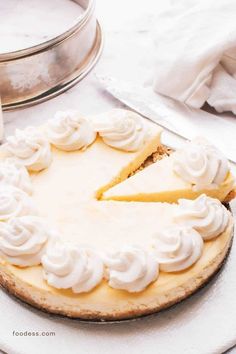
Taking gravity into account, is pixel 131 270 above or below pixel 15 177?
above

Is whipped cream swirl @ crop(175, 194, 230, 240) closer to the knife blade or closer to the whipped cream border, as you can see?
the whipped cream border

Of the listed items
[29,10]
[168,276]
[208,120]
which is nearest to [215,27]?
[208,120]

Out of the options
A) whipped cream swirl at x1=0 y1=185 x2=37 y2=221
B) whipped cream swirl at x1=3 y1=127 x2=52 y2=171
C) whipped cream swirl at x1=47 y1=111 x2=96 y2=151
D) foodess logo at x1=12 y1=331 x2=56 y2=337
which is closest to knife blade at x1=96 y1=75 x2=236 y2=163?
whipped cream swirl at x1=47 y1=111 x2=96 y2=151

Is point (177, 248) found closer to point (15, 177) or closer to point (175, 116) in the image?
point (15, 177)

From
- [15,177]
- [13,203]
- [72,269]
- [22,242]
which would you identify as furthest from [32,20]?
[72,269]

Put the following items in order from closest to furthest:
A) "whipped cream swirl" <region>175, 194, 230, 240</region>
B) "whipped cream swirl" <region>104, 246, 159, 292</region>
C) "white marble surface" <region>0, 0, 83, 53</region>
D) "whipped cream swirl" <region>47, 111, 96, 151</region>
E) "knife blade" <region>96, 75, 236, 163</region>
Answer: "whipped cream swirl" <region>104, 246, 159, 292</region>
"whipped cream swirl" <region>175, 194, 230, 240</region>
"whipped cream swirl" <region>47, 111, 96, 151</region>
"knife blade" <region>96, 75, 236, 163</region>
"white marble surface" <region>0, 0, 83, 53</region>

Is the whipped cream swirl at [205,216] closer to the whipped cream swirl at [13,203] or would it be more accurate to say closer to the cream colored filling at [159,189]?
Answer: the cream colored filling at [159,189]
